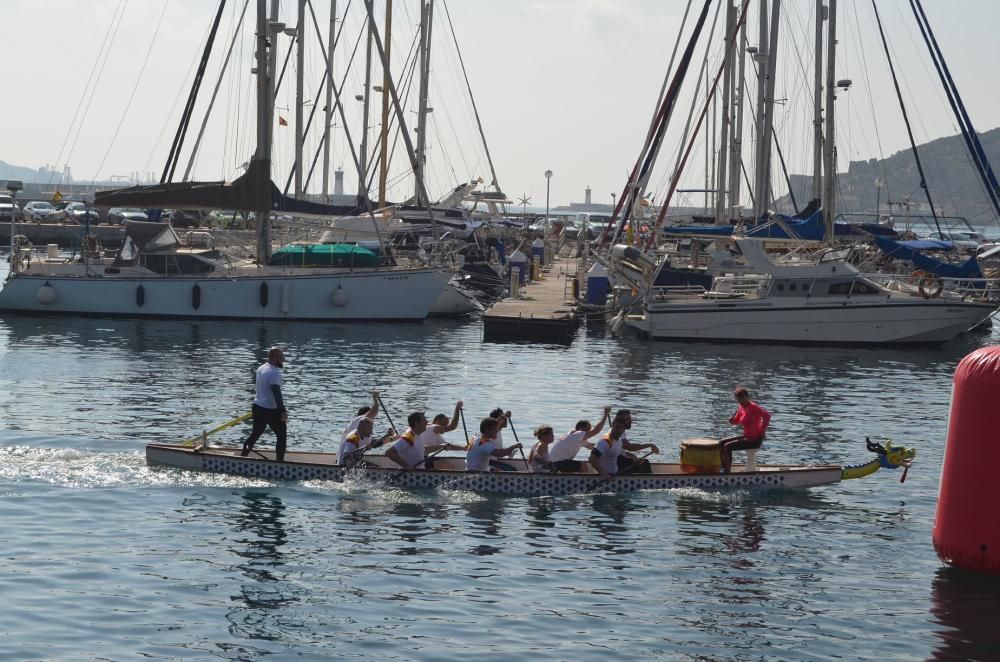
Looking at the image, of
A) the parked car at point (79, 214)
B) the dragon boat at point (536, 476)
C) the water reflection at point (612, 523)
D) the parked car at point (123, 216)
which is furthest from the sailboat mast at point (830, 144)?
the parked car at point (123, 216)

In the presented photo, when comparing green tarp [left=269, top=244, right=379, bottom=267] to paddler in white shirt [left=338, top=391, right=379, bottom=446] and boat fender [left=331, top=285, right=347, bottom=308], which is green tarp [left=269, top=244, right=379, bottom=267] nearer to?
boat fender [left=331, top=285, right=347, bottom=308]

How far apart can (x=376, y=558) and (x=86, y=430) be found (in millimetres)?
10947

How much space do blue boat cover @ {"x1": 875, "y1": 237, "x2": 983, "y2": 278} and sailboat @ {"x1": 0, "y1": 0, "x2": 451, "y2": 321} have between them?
19.3 meters

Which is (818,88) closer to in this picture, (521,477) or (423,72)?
(423,72)

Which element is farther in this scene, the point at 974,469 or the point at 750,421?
the point at 750,421

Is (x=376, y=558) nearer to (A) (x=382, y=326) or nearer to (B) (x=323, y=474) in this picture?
(B) (x=323, y=474)

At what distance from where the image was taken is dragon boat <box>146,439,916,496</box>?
850 inches

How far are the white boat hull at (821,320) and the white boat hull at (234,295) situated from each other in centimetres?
981

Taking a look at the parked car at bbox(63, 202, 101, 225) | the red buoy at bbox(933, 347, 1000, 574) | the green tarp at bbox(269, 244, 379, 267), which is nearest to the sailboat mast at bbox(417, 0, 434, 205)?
the green tarp at bbox(269, 244, 379, 267)

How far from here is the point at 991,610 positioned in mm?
15883

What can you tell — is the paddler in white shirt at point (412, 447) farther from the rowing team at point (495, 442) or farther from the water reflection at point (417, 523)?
the water reflection at point (417, 523)

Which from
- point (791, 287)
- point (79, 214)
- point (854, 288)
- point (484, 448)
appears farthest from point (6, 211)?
point (484, 448)

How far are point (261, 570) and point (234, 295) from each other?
31393mm

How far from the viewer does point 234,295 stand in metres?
47.5
